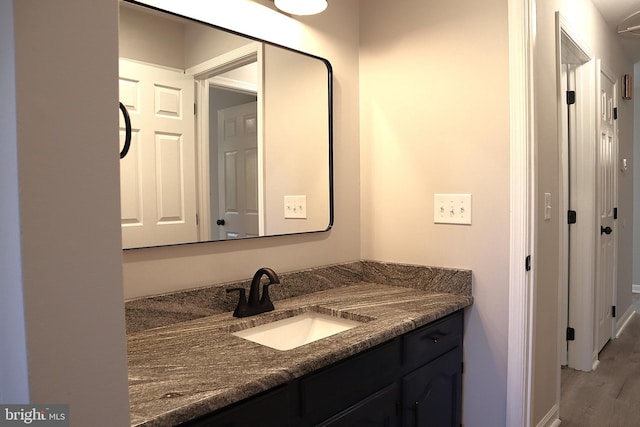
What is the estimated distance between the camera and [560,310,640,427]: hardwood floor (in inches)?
94.3

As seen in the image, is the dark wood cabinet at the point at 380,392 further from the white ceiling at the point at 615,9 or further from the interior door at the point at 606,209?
the white ceiling at the point at 615,9

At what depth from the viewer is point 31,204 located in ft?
1.88

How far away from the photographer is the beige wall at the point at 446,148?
1821 mm

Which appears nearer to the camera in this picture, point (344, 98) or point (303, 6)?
point (303, 6)

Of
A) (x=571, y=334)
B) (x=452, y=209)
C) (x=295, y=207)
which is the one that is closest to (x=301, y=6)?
(x=295, y=207)

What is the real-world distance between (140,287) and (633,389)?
2.98 meters

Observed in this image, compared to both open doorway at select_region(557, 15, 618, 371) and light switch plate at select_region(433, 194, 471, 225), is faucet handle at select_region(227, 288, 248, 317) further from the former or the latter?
open doorway at select_region(557, 15, 618, 371)

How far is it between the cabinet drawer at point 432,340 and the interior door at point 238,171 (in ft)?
2.39

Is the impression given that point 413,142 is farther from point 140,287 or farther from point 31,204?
point 31,204

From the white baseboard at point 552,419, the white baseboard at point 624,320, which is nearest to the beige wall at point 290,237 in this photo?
the white baseboard at point 552,419

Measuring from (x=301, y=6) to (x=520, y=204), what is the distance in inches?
46.3

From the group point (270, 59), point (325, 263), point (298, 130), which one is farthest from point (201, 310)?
point (270, 59)

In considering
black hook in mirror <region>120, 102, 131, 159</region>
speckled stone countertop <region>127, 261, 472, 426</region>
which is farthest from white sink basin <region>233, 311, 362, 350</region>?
black hook in mirror <region>120, 102, 131, 159</region>

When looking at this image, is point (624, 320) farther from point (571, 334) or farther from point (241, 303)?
point (241, 303)
